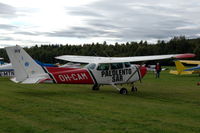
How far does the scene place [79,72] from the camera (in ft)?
42.3

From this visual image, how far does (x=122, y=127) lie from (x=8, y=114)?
10.5 ft

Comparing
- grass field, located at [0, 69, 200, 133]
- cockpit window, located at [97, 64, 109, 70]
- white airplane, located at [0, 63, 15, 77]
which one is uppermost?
cockpit window, located at [97, 64, 109, 70]

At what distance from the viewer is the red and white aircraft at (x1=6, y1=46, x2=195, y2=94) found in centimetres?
1192

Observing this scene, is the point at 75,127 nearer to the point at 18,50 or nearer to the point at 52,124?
the point at 52,124

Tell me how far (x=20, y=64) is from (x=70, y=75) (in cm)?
211

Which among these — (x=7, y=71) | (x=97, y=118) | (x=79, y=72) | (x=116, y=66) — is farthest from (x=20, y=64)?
(x=7, y=71)

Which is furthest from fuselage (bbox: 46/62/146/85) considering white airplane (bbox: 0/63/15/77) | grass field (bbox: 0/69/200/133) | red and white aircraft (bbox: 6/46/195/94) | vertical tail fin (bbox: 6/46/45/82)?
white airplane (bbox: 0/63/15/77)

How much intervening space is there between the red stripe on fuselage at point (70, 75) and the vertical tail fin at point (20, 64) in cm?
73

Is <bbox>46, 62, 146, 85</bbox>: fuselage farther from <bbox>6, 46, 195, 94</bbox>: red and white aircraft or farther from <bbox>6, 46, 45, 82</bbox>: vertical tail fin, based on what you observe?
<bbox>6, 46, 45, 82</bbox>: vertical tail fin

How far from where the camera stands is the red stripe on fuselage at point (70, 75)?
12430 millimetres

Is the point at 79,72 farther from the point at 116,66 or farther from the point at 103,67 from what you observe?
the point at 116,66

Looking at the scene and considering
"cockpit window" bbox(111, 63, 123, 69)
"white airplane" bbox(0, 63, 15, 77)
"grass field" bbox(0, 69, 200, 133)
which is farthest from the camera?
"white airplane" bbox(0, 63, 15, 77)

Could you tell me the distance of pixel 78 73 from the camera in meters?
12.9

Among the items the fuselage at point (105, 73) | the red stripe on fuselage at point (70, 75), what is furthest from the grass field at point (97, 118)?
the fuselage at point (105, 73)
